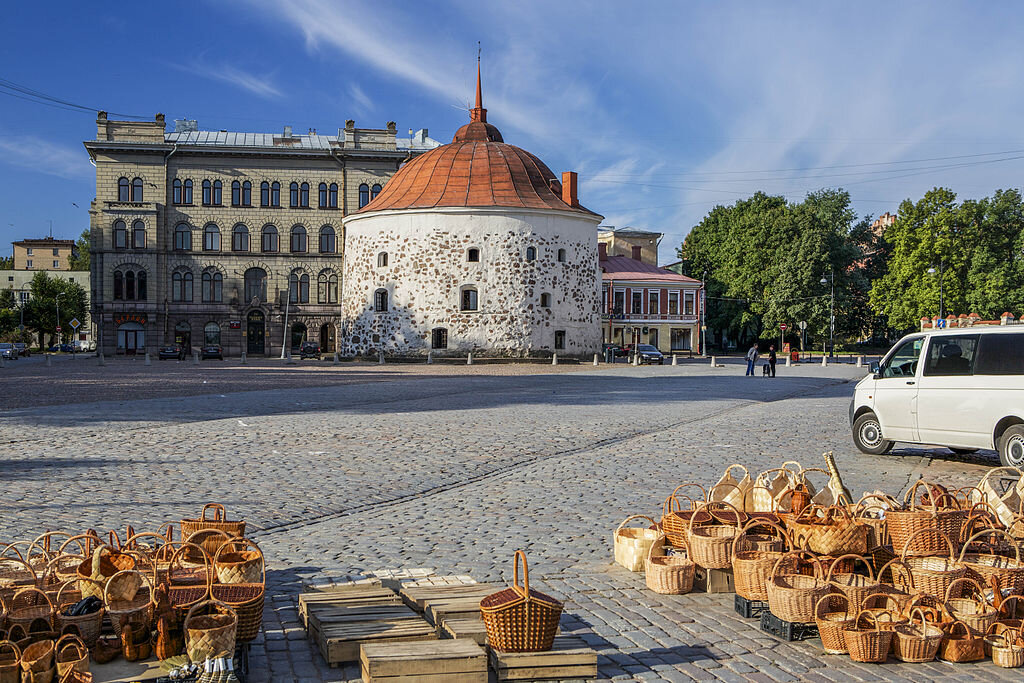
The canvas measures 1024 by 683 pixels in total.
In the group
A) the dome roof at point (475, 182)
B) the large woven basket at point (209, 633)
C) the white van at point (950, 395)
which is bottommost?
the large woven basket at point (209, 633)

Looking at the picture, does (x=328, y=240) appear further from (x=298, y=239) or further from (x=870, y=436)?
(x=870, y=436)

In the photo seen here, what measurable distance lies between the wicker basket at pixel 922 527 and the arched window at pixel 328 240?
208 feet

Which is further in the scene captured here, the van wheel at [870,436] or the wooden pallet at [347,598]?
the van wheel at [870,436]

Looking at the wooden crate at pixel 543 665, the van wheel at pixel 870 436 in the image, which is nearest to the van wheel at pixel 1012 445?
the van wheel at pixel 870 436

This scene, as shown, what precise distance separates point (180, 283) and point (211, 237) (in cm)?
403

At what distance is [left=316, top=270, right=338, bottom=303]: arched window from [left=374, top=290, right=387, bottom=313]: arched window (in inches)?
528

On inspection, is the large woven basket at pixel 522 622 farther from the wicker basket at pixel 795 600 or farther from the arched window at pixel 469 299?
the arched window at pixel 469 299

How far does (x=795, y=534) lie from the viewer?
6.15m

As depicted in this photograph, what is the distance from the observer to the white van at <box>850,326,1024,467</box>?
12.1 meters

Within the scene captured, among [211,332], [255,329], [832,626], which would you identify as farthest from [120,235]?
[832,626]

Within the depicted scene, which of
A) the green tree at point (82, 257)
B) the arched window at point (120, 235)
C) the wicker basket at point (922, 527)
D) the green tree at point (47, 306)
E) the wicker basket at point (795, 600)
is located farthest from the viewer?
the green tree at point (82, 257)

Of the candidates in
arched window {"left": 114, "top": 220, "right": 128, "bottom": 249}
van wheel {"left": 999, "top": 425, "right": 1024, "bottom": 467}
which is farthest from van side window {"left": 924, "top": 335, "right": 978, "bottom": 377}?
arched window {"left": 114, "top": 220, "right": 128, "bottom": 249}

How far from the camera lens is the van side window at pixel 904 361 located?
1349 cm

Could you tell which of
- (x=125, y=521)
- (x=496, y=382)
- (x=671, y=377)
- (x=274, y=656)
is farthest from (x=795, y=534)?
(x=671, y=377)
